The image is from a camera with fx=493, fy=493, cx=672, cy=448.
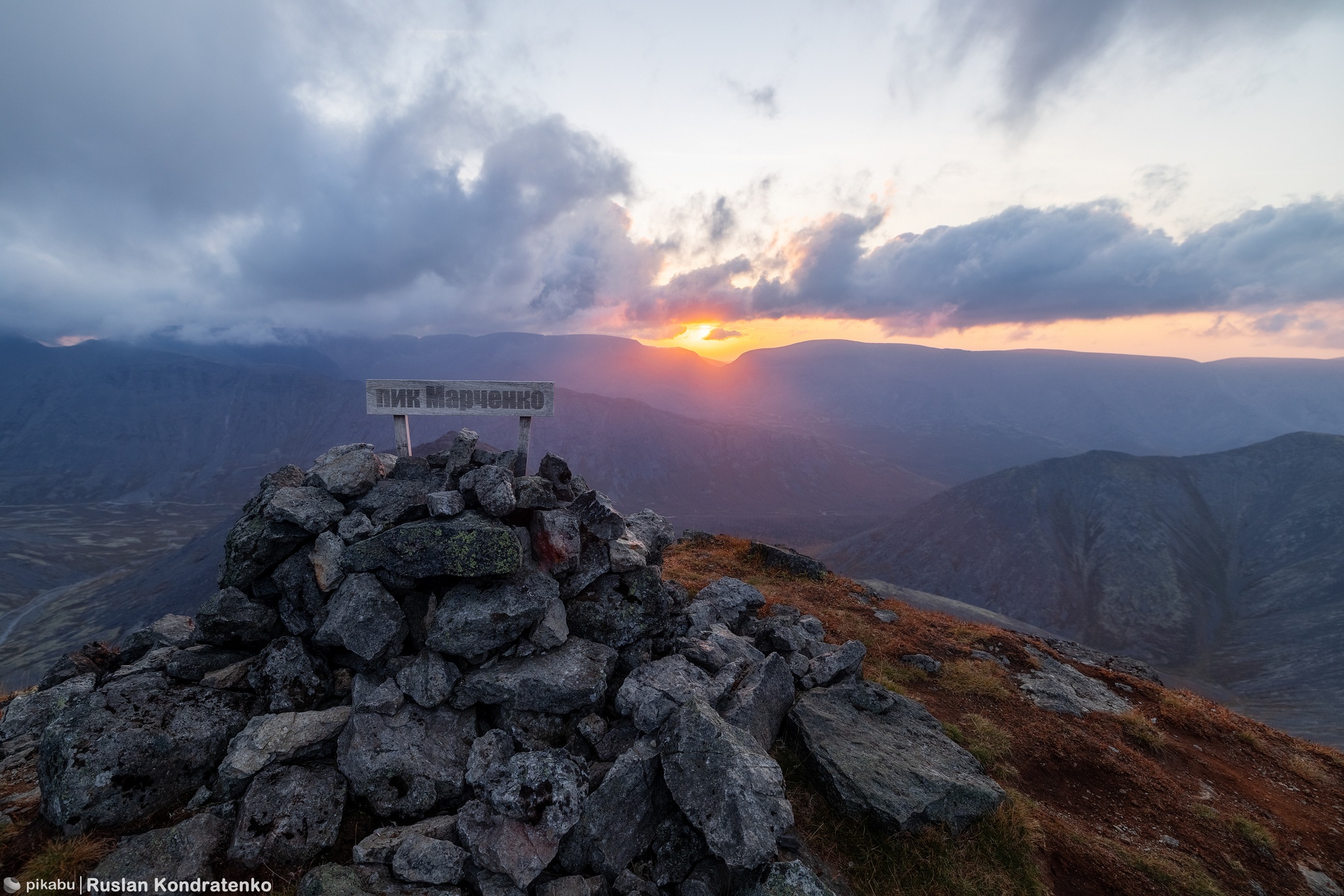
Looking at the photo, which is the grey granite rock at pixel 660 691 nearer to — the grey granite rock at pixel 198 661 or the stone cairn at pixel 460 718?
the stone cairn at pixel 460 718

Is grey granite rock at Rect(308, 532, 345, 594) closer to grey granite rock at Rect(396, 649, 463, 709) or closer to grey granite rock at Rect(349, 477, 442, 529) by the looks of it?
grey granite rock at Rect(349, 477, 442, 529)

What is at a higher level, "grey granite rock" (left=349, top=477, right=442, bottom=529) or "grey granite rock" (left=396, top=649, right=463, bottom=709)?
"grey granite rock" (left=349, top=477, right=442, bottom=529)

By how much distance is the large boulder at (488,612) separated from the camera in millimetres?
9508

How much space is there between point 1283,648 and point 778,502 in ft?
422

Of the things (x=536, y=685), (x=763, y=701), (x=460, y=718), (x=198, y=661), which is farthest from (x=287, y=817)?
(x=763, y=701)

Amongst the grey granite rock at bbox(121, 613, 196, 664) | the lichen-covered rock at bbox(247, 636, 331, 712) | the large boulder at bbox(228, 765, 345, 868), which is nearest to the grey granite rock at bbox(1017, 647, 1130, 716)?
the large boulder at bbox(228, 765, 345, 868)

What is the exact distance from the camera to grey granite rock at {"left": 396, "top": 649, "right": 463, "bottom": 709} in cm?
911

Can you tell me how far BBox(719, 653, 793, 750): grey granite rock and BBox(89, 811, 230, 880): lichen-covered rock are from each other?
26.7 ft

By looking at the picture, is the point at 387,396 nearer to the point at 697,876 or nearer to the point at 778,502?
the point at 697,876

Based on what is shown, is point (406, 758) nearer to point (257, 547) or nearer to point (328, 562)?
point (328, 562)

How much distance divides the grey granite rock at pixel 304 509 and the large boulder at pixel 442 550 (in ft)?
4.58

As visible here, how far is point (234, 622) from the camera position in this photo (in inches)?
396

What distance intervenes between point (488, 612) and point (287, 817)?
395cm

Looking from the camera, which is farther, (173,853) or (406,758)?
(406,758)
